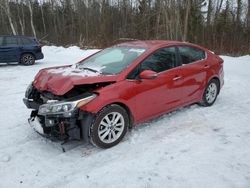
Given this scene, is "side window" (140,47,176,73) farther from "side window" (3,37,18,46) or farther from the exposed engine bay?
"side window" (3,37,18,46)

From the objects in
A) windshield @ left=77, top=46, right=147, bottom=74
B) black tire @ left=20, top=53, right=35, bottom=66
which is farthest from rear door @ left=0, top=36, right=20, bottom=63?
windshield @ left=77, top=46, right=147, bottom=74

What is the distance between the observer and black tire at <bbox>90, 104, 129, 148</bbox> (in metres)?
4.16

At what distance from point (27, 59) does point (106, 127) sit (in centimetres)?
1097

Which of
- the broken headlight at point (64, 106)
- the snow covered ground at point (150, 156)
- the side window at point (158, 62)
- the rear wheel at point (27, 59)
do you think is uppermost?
the side window at point (158, 62)

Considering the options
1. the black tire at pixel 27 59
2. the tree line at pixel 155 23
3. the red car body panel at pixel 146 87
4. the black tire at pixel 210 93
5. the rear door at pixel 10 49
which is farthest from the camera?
the tree line at pixel 155 23

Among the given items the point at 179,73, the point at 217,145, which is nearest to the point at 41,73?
the point at 179,73

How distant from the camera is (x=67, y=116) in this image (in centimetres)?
397

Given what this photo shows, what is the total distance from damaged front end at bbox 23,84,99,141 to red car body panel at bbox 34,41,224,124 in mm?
125

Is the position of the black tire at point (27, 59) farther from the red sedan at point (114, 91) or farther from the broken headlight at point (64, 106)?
the broken headlight at point (64, 106)

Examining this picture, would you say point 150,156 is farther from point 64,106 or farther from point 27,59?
point 27,59

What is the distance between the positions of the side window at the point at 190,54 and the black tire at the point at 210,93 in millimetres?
657

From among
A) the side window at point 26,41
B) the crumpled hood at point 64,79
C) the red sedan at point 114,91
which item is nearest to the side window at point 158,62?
the red sedan at point 114,91

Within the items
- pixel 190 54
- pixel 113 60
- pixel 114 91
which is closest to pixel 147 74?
pixel 114 91

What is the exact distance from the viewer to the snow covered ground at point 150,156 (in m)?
3.55
